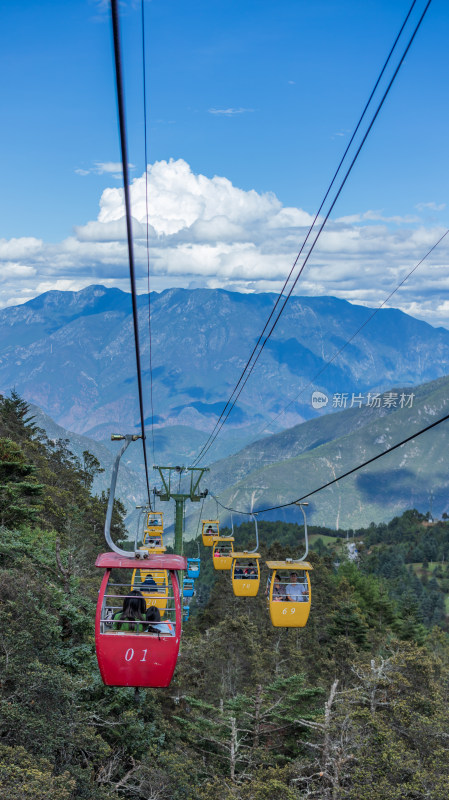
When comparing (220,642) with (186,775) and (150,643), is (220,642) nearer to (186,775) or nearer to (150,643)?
(186,775)

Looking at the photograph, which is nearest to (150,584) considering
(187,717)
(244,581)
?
(244,581)

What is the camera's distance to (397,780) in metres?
20.7

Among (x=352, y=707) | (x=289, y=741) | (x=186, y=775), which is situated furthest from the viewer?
(x=289, y=741)

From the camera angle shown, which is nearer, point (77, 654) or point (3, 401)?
point (77, 654)

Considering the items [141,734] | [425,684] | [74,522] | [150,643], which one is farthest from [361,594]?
[150,643]

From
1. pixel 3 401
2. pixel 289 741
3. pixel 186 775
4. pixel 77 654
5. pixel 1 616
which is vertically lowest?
pixel 289 741

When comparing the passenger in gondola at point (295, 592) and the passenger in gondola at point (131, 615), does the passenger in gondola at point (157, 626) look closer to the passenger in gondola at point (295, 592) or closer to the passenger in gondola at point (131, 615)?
the passenger in gondola at point (131, 615)

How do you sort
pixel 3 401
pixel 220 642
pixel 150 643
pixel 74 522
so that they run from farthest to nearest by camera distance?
pixel 3 401
pixel 74 522
pixel 220 642
pixel 150 643

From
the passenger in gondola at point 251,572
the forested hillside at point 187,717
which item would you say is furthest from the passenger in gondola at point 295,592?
the passenger in gondola at point 251,572

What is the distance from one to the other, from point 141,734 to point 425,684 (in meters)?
15.0

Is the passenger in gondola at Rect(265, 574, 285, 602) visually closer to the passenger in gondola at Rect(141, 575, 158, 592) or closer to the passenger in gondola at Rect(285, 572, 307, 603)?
the passenger in gondola at Rect(285, 572, 307, 603)

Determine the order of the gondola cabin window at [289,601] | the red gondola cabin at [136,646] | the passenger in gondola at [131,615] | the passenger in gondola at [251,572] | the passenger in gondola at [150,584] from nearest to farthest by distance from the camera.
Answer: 1. the red gondola cabin at [136,646]
2. the passenger in gondola at [131,615]
3. the passenger in gondola at [150,584]
4. the gondola cabin window at [289,601]
5. the passenger in gondola at [251,572]

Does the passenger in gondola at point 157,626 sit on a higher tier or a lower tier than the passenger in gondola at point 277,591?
higher

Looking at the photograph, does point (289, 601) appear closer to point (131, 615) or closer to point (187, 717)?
point (131, 615)
